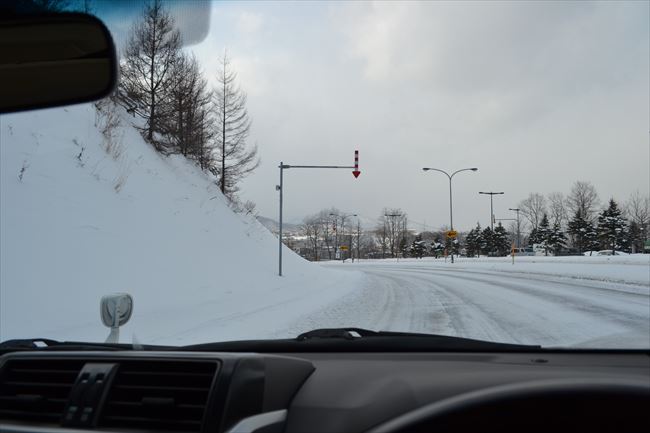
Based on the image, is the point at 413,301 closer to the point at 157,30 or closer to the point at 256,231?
the point at 157,30

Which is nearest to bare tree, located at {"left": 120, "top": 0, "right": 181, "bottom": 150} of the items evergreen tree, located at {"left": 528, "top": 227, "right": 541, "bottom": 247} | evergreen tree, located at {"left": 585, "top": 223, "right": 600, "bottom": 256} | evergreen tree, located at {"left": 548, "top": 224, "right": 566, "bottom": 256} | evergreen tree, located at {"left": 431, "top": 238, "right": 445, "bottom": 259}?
evergreen tree, located at {"left": 431, "top": 238, "right": 445, "bottom": 259}

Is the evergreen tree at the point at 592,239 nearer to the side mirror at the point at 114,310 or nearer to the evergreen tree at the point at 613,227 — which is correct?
the evergreen tree at the point at 613,227

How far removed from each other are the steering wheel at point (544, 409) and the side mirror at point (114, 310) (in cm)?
214

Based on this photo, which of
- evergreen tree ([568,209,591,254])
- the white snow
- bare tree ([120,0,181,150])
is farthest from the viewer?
evergreen tree ([568,209,591,254])

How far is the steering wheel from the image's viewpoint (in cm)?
167

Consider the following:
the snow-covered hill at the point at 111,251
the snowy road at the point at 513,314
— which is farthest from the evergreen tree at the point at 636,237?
the snow-covered hill at the point at 111,251

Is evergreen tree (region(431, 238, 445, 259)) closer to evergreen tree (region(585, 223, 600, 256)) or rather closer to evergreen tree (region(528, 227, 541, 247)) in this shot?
evergreen tree (region(528, 227, 541, 247))

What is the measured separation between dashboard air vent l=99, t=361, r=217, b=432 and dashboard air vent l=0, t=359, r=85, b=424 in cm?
22

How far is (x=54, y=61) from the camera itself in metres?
2.52

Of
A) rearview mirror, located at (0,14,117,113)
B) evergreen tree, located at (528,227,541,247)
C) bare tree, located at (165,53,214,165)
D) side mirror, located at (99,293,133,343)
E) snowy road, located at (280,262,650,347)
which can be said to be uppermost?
bare tree, located at (165,53,214,165)

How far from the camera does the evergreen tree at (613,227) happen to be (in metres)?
59.4

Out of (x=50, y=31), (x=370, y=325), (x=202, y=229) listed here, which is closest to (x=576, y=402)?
(x=50, y=31)

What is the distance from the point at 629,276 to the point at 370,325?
14.1m

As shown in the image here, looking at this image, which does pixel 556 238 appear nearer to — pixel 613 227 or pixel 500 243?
pixel 500 243
